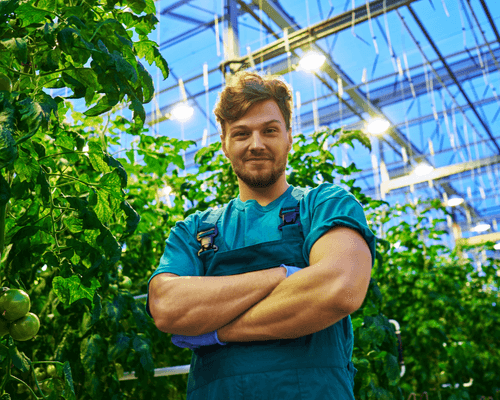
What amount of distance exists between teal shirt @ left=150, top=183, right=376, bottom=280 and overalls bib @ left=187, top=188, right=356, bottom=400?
0.12 feet

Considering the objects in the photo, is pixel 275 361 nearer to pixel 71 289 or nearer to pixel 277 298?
pixel 277 298

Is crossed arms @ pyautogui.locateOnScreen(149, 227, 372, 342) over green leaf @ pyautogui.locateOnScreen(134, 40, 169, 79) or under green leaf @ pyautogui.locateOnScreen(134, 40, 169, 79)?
under

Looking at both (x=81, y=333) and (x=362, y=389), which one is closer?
(x=81, y=333)

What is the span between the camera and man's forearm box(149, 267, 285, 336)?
963mm

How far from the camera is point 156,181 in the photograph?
2.56m

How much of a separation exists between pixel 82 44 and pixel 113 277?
1.09 m

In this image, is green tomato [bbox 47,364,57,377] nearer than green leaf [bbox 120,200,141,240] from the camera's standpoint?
No

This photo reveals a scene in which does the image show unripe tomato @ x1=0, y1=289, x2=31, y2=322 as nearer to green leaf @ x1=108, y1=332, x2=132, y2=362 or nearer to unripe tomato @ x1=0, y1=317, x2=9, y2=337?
unripe tomato @ x1=0, y1=317, x2=9, y2=337

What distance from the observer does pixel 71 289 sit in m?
1.13

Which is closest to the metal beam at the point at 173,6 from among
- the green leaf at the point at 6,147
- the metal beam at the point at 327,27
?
the metal beam at the point at 327,27

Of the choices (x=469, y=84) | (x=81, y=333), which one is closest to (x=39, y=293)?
(x=81, y=333)

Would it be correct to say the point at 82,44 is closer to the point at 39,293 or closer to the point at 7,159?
the point at 7,159

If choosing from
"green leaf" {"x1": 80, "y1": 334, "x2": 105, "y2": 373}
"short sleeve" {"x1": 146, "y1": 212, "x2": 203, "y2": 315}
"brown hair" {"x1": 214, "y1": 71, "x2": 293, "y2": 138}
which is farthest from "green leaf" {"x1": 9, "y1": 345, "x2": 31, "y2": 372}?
"brown hair" {"x1": 214, "y1": 71, "x2": 293, "y2": 138}

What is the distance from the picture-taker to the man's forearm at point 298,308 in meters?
0.92
